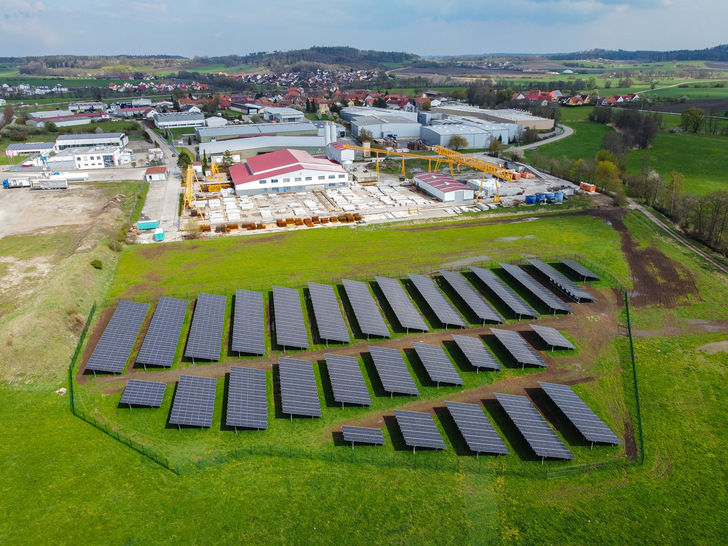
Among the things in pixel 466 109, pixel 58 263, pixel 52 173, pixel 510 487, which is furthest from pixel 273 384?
pixel 466 109

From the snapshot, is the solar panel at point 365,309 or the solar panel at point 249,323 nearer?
the solar panel at point 249,323

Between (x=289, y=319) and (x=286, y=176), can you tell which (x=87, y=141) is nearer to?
(x=286, y=176)

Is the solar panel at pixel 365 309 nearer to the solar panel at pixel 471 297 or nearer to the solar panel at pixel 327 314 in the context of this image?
the solar panel at pixel 327 314

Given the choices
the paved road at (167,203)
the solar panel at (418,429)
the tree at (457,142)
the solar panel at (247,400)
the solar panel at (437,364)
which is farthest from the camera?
the tree at (457,142)

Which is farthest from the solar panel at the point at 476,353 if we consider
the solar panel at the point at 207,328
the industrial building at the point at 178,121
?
the industrial building at the point at 178,121

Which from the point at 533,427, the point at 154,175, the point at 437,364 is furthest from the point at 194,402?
the point at 154,175

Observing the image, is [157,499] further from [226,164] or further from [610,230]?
[226,164]

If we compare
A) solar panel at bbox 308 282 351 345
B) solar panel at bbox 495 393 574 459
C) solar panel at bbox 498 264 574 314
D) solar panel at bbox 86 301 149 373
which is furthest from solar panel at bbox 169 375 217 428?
solar panel at bbox 498 264 574 314

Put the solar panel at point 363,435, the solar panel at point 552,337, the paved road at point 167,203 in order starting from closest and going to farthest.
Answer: the solar panel at point 363,435 < the solar panel at point 552,337 < the paved road at point 167,203
